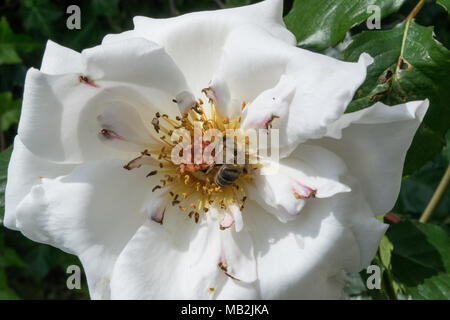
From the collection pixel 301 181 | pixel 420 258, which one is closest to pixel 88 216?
pixel 301 181

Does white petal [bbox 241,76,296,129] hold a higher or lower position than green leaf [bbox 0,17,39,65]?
higher

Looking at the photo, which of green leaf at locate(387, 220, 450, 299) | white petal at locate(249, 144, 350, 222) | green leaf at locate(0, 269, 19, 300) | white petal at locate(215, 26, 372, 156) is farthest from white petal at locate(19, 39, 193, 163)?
green leaf at locate(0, 269, 19, 300)

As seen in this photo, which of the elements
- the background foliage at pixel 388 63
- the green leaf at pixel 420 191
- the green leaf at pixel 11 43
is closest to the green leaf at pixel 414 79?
the background foliage at pixel 388 63

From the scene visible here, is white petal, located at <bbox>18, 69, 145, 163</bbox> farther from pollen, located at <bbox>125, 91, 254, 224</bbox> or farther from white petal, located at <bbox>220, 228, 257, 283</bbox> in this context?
white petal, located at <bbox>220, 228, 257, 283</bbox>

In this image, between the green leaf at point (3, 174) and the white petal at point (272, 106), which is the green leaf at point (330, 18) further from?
the green leaf at point (3, 174)

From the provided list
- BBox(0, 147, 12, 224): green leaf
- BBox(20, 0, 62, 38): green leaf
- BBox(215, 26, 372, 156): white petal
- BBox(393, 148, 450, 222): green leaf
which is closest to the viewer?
BBox(215, 26, 372, 156): white petal

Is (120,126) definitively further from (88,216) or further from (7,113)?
(7,113)
